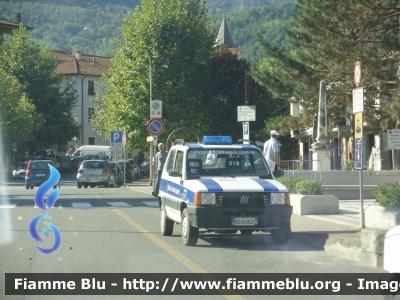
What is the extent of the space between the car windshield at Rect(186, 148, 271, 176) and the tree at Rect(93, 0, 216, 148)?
3528 centimetres

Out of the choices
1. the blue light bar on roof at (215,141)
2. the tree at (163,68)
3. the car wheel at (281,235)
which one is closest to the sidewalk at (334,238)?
the car wheel at (281,235)

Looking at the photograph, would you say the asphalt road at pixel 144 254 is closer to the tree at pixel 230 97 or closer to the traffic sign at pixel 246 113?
the traffic sign at pixel 246 113

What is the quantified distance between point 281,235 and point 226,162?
180cm

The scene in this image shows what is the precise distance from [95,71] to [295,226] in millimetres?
90144

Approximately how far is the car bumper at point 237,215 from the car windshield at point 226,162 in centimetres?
124

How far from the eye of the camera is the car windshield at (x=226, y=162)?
13430 mm

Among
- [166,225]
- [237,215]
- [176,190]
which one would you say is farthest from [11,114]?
[237,215]

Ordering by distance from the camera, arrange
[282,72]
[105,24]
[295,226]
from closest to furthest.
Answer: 1. [295,226]
2. [282,72]
3. [105,24]

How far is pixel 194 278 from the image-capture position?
368 inches

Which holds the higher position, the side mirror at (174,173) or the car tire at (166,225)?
the side mirror at (174,173)

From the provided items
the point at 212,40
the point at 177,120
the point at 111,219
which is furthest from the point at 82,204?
the point at 212,40

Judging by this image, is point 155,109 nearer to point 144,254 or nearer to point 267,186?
point 267,186

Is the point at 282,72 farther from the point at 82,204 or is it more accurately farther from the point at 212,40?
the point at 212,40

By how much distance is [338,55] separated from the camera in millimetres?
28531
